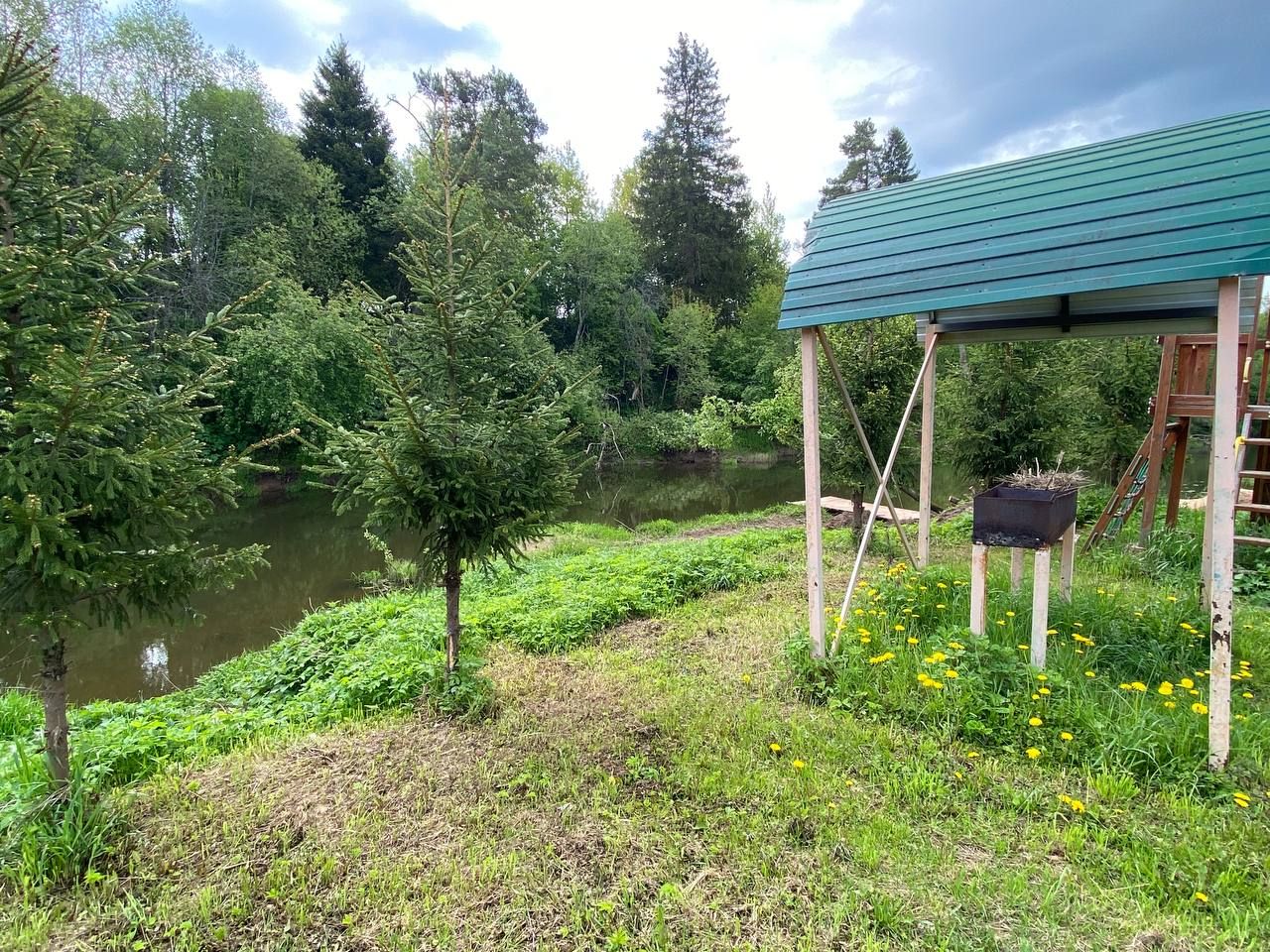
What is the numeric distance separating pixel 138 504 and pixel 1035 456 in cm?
905

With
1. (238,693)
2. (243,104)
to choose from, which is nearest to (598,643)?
(238,693)

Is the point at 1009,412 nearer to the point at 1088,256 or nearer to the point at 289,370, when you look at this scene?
the point at 1088,256

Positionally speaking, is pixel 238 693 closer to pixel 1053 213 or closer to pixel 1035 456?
pixel 1053 213

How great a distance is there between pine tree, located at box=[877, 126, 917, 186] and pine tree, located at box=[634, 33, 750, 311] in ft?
26.8

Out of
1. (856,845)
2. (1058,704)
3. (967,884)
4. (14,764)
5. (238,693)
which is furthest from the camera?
(238,693)

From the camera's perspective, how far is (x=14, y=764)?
8.90 feet

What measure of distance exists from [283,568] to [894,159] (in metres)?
32.1

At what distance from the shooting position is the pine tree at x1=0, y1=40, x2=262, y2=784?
82.4 inches

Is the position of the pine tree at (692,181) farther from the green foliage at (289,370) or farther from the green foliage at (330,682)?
the green foliage at (330,682)

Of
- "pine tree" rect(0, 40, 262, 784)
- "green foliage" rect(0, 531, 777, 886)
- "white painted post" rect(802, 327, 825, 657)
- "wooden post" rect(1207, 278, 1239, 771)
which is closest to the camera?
"pine tree" rect(0, 40, 262, 784)

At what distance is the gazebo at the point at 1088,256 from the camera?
8.87ft

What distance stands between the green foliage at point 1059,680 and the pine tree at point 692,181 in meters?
24.2

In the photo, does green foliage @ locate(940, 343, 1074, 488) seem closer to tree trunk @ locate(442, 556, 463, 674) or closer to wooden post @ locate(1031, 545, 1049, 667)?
wooden post @ locate(1031, 545, 1049, 667)

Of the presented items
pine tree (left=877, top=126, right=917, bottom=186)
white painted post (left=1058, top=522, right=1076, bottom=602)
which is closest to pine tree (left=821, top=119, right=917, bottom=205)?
pine tree (left=877, top=126, right=917, bottom=186)
